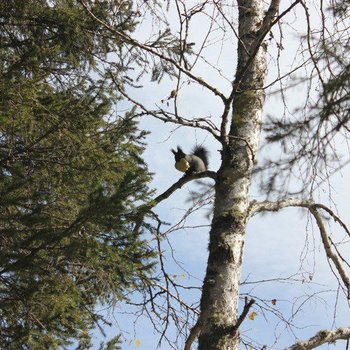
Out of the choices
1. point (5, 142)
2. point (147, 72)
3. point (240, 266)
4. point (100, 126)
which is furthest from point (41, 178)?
point (240, 266)

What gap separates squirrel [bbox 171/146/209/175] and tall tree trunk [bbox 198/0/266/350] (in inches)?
63.9

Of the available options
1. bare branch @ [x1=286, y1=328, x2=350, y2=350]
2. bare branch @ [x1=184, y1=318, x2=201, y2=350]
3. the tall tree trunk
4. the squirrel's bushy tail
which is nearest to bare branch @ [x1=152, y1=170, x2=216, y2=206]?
the tall tree trunk

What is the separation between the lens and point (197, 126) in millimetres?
4074

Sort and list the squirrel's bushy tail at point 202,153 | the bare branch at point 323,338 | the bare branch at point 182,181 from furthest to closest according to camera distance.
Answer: the squirrel's bushy tail at point 202,153 < the bare branch at point 182,181 < the bare branch at point 323,338

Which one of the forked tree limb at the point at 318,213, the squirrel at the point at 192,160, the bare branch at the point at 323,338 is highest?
the squirrel at the point at 192,160

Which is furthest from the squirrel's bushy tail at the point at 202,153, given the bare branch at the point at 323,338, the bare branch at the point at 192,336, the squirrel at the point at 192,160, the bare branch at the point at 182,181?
the bare branch at the point at 192,336

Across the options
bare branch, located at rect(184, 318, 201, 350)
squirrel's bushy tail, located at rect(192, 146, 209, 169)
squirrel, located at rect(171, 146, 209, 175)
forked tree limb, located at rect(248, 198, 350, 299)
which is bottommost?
bare branch, located at rect(184, 318, 201, 350)

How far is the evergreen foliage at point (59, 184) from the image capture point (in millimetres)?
5141

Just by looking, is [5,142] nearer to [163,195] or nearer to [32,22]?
[32,22]

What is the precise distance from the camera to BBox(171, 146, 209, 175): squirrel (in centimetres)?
581

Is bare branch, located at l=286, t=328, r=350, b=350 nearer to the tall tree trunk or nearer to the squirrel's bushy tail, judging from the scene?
the tall tree trunk

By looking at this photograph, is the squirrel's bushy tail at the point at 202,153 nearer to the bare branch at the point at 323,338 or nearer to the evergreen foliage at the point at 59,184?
the evergreen foliage at the point at 59,184

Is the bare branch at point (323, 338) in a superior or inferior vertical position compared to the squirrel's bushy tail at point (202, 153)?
inferior

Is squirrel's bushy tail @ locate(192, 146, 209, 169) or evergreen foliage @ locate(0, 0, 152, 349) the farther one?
squirrel's bushy tail @ locate(192, 146, 209, 169)
